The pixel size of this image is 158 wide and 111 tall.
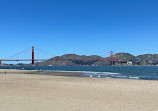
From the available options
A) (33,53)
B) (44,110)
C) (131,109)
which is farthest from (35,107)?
(33,53)

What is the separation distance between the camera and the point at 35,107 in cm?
713

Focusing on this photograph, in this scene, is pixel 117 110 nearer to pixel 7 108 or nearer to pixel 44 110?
pixel 44 110

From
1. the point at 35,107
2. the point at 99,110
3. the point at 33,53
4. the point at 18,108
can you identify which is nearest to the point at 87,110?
the point at 99,110

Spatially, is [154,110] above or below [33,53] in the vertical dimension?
below

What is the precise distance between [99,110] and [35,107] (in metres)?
2.48

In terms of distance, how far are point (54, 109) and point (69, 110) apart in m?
0.59

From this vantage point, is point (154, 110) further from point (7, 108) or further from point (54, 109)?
point (7, 108)

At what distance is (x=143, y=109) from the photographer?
732 centimetres

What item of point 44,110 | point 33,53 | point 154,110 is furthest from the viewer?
point 33,53

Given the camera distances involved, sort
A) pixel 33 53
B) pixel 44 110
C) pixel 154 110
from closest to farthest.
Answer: pixel 44 110, pixel 154 110, pixel 33 53

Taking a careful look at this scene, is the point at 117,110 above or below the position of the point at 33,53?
below

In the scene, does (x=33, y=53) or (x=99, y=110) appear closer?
(x=99, y=110)

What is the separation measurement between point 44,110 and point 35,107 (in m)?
0.60

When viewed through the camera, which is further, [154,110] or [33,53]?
[33,53]
